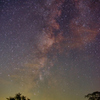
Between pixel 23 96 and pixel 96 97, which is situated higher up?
pixel 23 96

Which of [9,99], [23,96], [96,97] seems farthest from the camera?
[96,97]

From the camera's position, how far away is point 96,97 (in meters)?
31.0

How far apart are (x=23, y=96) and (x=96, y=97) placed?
59.3 feet

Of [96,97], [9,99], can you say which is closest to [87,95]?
[96,97]

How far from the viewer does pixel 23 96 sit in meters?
28.1

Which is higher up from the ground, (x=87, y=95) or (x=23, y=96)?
(x=23, y=96)

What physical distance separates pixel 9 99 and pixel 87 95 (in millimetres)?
19346

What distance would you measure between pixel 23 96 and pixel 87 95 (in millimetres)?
16333

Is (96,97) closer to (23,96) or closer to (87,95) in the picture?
(87,95)

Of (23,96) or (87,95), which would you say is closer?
(23,96)

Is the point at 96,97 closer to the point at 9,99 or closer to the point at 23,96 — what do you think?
the point at 23,96

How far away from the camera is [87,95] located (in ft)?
→ 105

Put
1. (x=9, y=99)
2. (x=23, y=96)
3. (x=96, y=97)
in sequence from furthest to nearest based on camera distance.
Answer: (x=96, y=97) → (x=23, y=96) → (x=9, y=99)

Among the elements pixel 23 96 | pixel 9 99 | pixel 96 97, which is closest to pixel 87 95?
pixel 96 97
